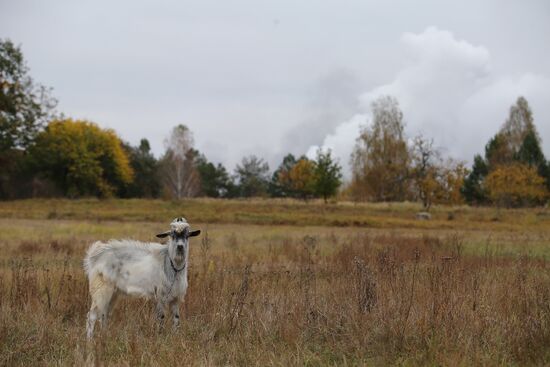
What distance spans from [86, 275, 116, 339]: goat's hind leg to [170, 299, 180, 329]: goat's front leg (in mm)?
972

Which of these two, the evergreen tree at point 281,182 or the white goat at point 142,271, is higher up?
the evergreen tree at point 281,182

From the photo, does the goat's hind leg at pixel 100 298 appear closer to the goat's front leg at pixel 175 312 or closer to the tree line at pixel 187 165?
the goat's front leg at pixel 175 312

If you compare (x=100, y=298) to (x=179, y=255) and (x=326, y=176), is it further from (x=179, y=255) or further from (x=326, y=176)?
(x=326, y=176)

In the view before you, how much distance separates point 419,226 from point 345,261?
21490mm

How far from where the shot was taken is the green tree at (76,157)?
194ft

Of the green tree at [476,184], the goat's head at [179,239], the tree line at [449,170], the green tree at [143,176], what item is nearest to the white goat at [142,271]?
the goat's head at [179,239]

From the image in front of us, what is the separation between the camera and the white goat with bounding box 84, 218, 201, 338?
26.1ft

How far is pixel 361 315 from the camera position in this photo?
692 cm

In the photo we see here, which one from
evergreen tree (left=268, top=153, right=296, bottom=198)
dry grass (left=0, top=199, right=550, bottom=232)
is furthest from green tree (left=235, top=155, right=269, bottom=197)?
dry grass (left=0, top=199, right=550, bottom=232)

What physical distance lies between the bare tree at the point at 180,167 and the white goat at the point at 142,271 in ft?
216

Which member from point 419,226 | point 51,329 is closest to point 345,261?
point 51,329

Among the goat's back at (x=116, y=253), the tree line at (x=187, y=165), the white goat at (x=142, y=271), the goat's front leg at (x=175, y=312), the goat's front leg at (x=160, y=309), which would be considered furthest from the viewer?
the tree line at (x=187, y=165)

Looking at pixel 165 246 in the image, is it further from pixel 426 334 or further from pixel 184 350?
pixel 426 334

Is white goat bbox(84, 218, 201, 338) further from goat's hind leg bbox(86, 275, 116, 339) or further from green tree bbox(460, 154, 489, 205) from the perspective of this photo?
green tree bbox(460, 154, 489, 205)
